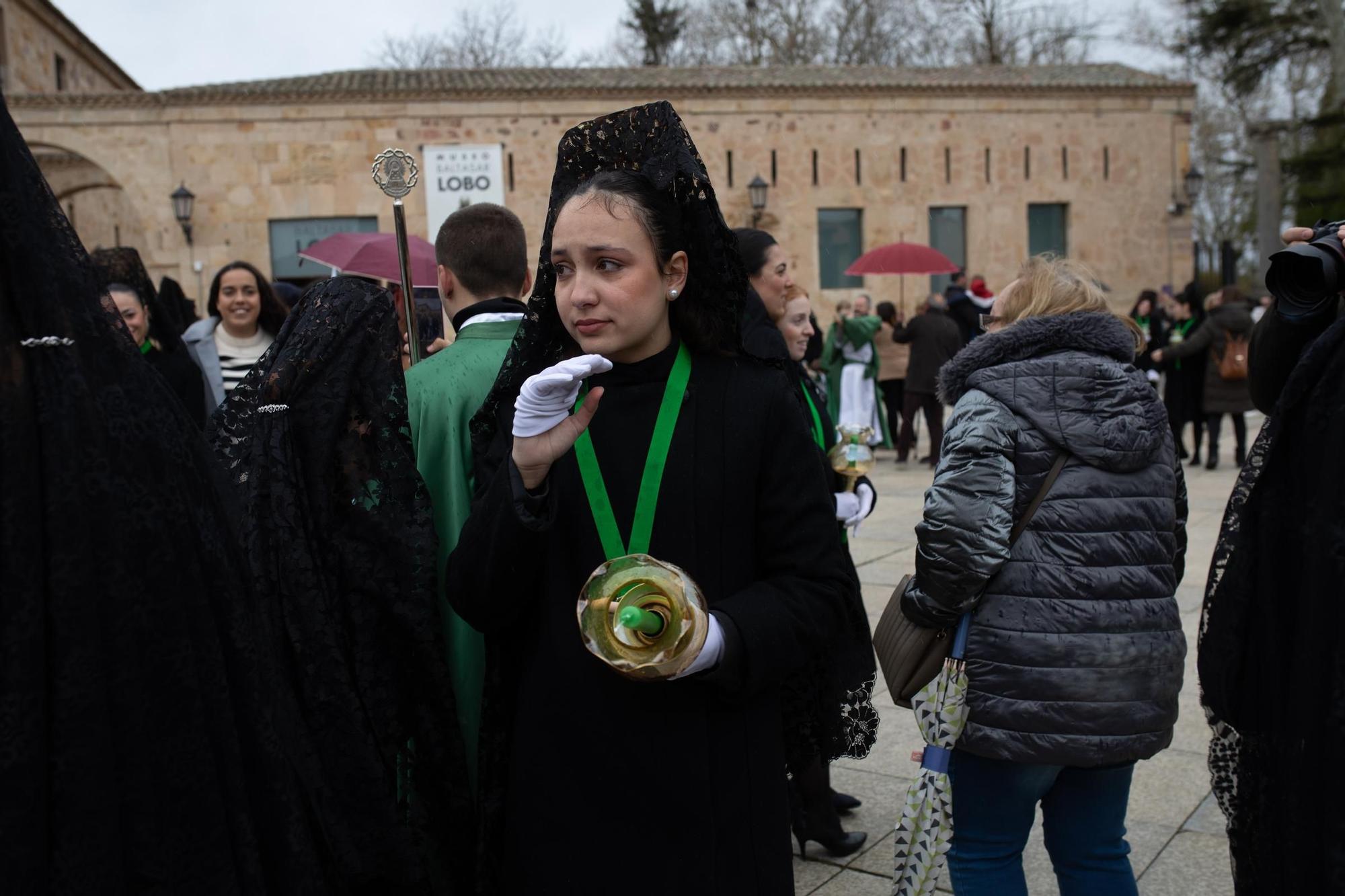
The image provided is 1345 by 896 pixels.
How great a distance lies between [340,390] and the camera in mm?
2203

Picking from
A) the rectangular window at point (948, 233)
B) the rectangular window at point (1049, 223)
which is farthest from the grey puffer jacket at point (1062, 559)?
the rectangular window at point (1049, 223)

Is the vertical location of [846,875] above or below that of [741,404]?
below

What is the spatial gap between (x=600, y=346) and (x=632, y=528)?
30 centimetres

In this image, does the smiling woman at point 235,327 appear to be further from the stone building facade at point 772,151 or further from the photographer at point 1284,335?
the stone building facade at point 772,151

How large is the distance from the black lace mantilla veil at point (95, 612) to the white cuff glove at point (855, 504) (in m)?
2.38

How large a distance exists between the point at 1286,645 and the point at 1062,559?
2.10ft

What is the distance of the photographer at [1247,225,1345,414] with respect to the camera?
187cm

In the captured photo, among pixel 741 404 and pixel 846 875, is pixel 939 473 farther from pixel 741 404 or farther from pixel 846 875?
pixel 846 875

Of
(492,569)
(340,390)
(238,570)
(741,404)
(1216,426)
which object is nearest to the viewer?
(238,570)

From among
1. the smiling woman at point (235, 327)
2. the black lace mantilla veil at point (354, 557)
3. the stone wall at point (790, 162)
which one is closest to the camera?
the black lace mantilla veil at point (354, 557)

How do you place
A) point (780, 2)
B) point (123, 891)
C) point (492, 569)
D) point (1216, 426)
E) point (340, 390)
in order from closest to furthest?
point (123, 891)
point (492, 569)
point (340, 390)
point (1216, 426)
point (780, 2)

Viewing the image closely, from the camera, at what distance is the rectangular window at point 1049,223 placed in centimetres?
2750

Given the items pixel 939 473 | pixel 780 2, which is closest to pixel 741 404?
pixel 939 473

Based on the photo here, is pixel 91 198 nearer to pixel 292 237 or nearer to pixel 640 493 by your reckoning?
pixel 292 237
